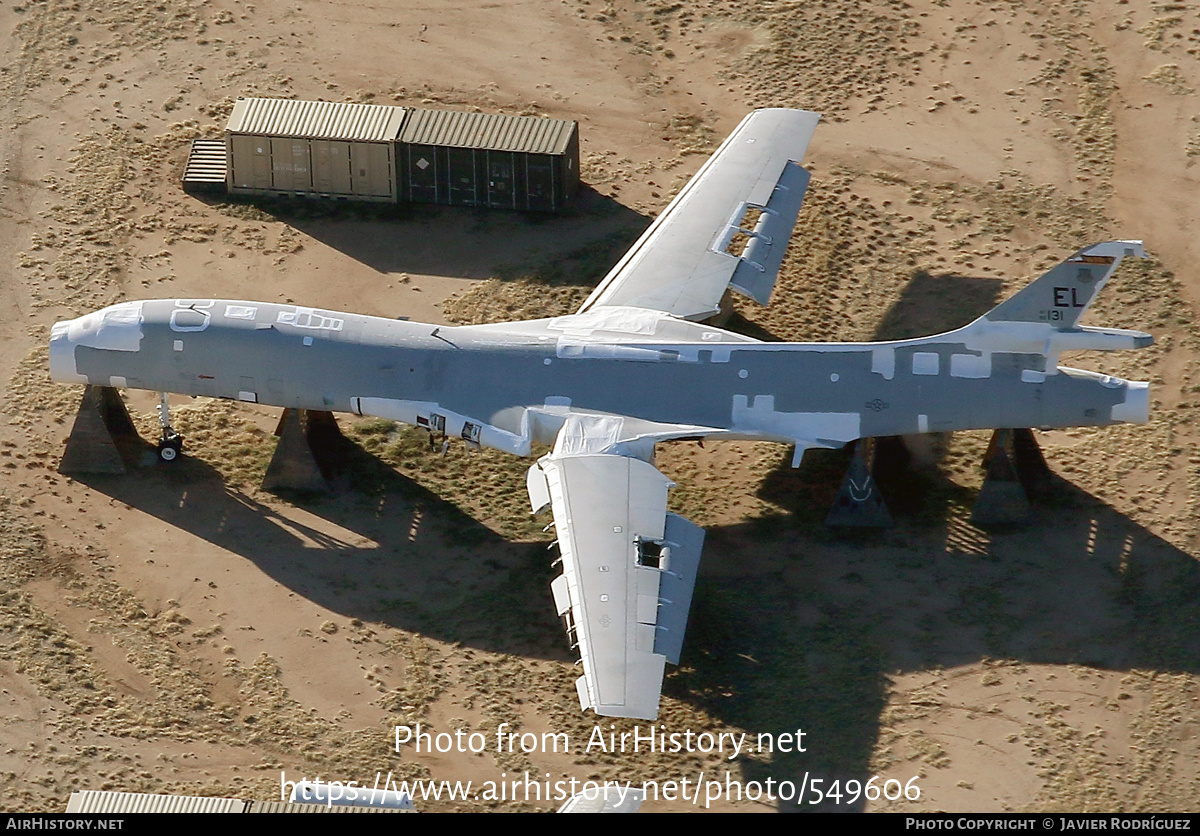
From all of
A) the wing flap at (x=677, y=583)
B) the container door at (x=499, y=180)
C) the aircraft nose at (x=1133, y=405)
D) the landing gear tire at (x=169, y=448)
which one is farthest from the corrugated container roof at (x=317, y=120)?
the aircraft nose at (x=1133, y=405)

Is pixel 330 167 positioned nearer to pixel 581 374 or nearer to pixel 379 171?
pixel 379 171

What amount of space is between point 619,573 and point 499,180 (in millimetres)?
20785

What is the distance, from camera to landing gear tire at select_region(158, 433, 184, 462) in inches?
1911

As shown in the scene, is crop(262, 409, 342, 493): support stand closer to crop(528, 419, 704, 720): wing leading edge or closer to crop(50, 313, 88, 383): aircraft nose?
crop(50, 313, 88, 383): aircraft nose

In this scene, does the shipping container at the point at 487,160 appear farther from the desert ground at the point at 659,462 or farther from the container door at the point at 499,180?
the desert ground at the point at 659,462

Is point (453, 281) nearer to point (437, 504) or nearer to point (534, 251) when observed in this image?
point (534, 251)

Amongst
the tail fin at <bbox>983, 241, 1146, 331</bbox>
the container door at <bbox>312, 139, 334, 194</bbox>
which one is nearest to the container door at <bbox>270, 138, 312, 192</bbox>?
the container door at <bbox>312, 139, 334, 194</bbox>

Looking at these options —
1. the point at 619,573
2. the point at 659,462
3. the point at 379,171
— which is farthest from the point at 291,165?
the point at 619,573

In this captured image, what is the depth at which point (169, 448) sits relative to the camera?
48531 mm

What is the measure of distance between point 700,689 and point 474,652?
520cm

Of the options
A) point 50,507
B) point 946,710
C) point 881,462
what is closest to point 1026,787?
point 946,710

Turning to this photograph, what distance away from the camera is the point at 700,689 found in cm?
4112

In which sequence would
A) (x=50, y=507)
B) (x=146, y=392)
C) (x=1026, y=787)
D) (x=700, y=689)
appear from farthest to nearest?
(x=146, y=392), (x=50, y=507), (x=700, y=689), (x=1026, y=787)

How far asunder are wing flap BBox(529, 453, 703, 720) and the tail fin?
9168 millimetres
